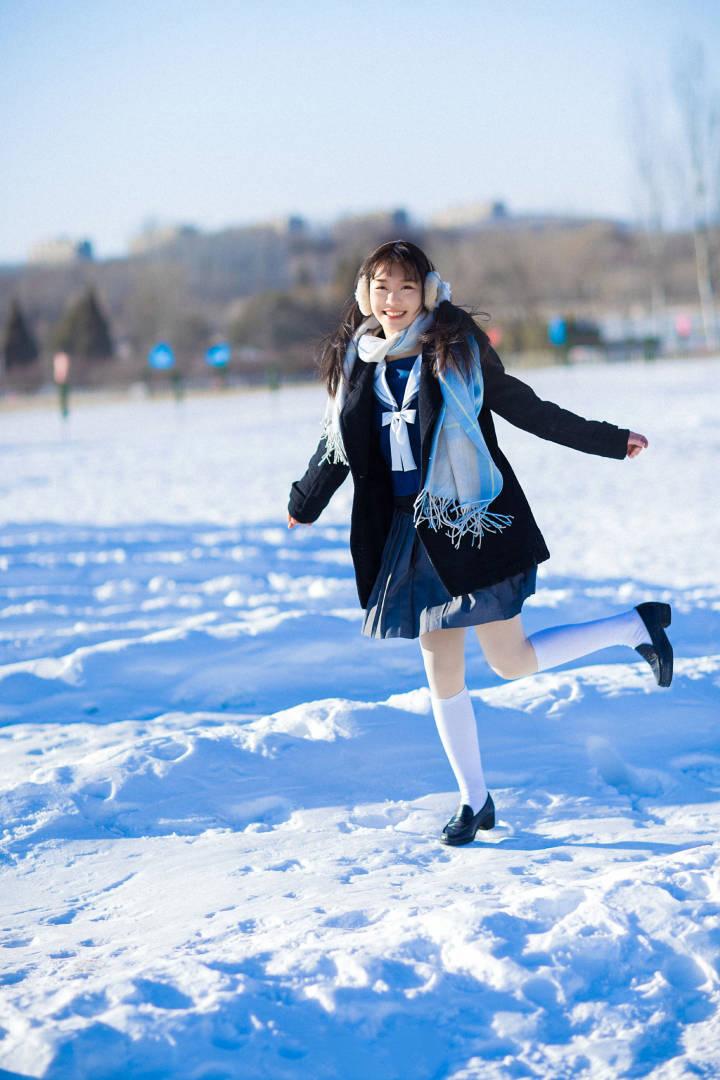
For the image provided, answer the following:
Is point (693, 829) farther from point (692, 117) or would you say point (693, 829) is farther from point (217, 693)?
point (692, 117)

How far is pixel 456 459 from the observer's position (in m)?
2.88

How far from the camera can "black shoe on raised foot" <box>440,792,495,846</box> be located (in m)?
3.00

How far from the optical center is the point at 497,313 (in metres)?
59.2

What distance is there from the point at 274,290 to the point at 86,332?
9.21m

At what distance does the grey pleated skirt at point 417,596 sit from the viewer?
288 cm

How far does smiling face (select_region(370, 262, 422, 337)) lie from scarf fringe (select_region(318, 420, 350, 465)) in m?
0.28

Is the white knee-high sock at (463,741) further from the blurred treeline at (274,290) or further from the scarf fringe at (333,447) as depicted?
the blurred treeline at (274,290)

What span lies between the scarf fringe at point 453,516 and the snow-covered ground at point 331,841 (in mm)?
769

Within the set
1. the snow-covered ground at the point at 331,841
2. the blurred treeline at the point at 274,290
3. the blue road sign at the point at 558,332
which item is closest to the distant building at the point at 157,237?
the blurred treeline at the point at 274,290

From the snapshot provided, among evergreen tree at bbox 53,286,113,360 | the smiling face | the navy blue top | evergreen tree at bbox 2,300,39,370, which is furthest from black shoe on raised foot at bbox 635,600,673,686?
evergreen tree at bbox 2,300,39,370

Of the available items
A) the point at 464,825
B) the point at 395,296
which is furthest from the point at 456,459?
the point at 464,825

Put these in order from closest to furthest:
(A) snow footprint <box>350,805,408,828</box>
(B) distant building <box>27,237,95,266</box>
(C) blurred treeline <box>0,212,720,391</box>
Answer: (A) snow footprint <box>350,805,408,828</box>, (C) blurred treeline <box>0,212,720,391</box>, (B) distant building <box>27,237,95,266</box>

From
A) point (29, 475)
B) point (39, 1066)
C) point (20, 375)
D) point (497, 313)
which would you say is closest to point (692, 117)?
point (497, 313)

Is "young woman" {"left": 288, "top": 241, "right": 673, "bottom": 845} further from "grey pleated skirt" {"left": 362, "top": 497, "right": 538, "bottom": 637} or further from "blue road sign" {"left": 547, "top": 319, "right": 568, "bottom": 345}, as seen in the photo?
"blue road sign" {"left": 547, "top": 319, "right": 568, "bottom": 345}
